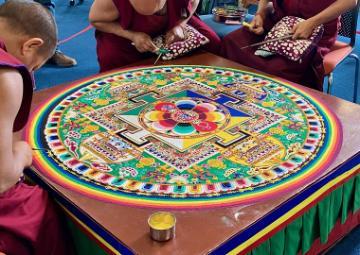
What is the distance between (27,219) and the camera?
49.6 inches

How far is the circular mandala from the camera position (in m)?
1.59

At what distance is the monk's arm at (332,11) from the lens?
2238 millimetres

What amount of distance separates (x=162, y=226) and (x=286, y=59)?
4.51 feet

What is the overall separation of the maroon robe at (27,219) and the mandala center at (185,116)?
21.3 inches

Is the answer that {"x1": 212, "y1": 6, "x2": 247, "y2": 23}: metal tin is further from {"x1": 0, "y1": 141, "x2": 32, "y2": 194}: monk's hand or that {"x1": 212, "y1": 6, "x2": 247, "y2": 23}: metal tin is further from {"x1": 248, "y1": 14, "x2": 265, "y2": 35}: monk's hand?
{"x1": 0, "y1": 141, "x2": 32, "y2": 194}: monk's hand

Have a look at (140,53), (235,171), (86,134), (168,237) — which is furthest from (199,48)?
(168,237)

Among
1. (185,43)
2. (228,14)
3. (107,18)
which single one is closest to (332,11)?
(185,43)

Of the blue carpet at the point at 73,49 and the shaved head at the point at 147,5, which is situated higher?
the shaved head at the point at 147,5

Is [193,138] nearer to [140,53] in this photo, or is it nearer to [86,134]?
[86,134]

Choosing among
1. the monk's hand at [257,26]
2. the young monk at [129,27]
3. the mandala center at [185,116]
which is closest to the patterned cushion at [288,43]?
the monk's hand at [257,26]

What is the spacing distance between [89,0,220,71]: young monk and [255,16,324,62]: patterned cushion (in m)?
0.33

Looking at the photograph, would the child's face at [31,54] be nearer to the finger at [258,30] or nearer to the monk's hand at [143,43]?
the monk's hand at [143,43]

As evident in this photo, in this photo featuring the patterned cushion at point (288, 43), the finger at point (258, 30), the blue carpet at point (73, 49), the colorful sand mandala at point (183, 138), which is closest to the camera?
the colorful sand mandala at point (183, 138)

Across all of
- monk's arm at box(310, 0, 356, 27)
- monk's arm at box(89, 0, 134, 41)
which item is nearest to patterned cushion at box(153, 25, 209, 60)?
monk's arm at box(89, 0, 134, 41)
